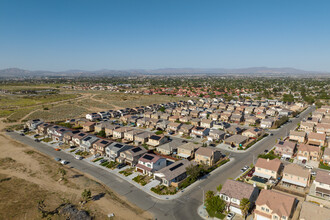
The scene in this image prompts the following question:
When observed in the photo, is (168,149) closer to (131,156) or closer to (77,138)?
(131,156)

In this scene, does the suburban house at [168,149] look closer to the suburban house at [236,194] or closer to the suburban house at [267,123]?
the suburban house at [236,194]

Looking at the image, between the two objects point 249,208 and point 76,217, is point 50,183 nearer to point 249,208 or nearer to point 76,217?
point 76,217

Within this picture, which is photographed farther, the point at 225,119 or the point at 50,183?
the point at 225,119

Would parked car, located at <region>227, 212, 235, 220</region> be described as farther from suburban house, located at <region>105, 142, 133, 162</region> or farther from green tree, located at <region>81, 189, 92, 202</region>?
suburban house, located at <region>105, 142, 133, 162</region>

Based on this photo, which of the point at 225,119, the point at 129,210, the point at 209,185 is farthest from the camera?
the point at 225,119

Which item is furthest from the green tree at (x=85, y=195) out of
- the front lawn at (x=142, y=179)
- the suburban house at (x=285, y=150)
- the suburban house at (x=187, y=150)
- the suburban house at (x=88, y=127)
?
the suburban house at (x=285, y=150)

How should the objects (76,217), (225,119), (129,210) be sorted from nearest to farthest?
(76,217) → (129,210) → (225,119)

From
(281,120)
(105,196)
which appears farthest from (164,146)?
(281,120)
